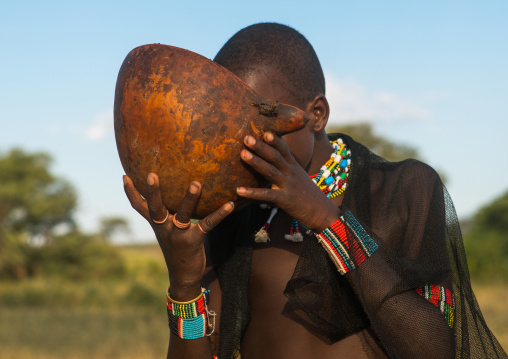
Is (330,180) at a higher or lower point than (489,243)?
higher

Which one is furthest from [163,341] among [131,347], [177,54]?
[177,54]

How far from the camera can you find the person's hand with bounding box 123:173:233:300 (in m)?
1.95

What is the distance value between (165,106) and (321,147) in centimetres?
99

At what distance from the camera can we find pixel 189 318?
8.13 feet

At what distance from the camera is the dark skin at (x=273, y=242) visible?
→ 1973 mm

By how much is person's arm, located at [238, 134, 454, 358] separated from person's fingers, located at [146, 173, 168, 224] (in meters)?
0.39

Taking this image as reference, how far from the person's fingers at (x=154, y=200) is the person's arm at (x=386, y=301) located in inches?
15.2

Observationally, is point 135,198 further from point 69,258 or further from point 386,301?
point 69,258

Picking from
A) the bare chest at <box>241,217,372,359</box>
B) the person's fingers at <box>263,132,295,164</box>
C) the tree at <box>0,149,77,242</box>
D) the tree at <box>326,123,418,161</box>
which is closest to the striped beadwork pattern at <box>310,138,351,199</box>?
the bare chest at <box>241,217,372,359</box>

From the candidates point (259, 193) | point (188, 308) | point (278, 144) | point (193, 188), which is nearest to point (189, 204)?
point (193, 188)

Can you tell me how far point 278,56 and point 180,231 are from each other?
866 mm

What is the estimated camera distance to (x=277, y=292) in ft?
8.41

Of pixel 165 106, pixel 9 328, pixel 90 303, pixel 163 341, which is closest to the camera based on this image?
pixel 165 106

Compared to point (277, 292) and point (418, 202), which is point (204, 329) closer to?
point (277, 292)
